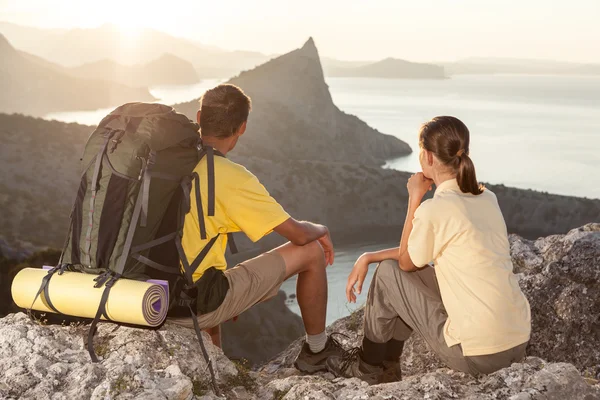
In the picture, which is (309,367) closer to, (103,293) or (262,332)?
(103,293)

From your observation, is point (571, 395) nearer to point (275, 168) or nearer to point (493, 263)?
point (493, 263)

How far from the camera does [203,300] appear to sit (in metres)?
4.77

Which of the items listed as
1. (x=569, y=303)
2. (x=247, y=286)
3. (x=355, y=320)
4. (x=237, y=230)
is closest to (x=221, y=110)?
(x=237, y=230)

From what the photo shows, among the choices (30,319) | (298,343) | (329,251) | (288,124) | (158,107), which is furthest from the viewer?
(288,124)

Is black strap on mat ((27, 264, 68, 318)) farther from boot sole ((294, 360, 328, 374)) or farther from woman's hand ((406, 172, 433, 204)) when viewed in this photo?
woman's hand ((406, 172, 433, 204))

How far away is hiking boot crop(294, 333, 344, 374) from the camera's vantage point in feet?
18.1

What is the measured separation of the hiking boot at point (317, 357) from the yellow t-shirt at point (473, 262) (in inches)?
66.2

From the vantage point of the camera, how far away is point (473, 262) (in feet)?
13.1

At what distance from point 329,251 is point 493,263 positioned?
1.89 metres

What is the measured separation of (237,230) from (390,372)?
6.06ft

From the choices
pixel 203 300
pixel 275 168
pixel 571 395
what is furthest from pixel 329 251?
pixel 275 168

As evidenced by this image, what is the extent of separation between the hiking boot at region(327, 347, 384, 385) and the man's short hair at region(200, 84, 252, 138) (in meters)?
2.29

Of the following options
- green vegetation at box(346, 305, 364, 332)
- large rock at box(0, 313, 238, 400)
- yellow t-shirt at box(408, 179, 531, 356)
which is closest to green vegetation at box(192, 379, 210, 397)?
large rock at box(0, 313, 238, 400)

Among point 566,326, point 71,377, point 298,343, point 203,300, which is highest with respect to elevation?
point 203,300
